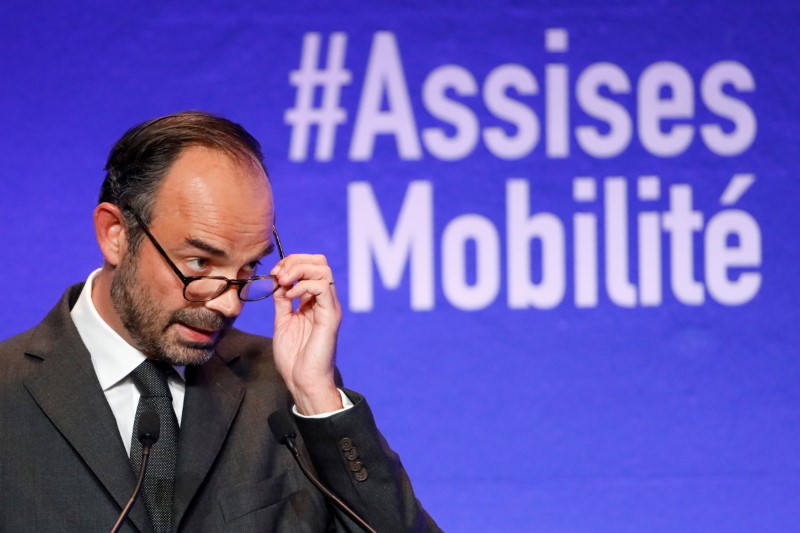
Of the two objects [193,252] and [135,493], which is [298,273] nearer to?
[193,252]

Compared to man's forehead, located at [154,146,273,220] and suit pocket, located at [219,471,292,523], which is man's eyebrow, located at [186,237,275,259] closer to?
man's forehead, located at [154,146,273,220]

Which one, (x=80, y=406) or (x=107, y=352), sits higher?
(x=107, y=352)

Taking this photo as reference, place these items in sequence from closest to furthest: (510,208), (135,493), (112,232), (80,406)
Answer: (135,493) → (80,406) → (112,232) → (510,208)

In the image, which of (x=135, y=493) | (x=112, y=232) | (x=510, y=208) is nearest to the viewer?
(x=135, y=493)

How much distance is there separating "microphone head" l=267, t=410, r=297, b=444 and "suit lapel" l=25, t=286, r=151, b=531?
241 millimetres

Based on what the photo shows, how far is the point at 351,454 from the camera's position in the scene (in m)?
1.93

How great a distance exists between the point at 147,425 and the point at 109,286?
13.5 inches

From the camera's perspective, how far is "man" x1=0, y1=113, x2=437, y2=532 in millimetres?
1861

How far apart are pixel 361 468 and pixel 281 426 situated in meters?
0.16

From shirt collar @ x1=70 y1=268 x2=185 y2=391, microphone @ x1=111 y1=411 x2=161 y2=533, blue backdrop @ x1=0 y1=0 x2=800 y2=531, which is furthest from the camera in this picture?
blue backdrop @ x1=0 y1=0 x2=800 y2=531

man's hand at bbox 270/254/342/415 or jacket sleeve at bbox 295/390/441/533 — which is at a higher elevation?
man's hand at bbox 270/254/342/415

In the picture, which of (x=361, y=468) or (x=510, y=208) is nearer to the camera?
(x=361, y=468)

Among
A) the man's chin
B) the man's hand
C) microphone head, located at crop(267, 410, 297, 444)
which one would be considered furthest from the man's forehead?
microphone head, located at crop(267, 410, 297, 444)

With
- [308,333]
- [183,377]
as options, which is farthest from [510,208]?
[183,377]
